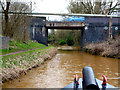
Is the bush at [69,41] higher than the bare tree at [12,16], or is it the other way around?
the bare tree at [12,16]

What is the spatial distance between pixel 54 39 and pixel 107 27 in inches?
967

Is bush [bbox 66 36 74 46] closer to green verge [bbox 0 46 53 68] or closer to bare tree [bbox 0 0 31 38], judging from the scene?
bare tree [bbox 0 0 31 38]

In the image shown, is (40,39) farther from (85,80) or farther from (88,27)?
(85,80)

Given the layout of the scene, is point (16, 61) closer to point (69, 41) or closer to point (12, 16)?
point (12, 16)

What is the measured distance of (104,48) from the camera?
17656 mm

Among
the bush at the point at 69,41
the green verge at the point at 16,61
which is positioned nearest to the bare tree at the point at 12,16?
the green verge at the point at 16,61

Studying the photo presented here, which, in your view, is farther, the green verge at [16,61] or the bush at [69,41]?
the bush at [69,41]

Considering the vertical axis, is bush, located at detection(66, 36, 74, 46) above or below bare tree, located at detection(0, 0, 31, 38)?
below

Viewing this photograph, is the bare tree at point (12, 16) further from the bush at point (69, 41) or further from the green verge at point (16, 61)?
the bush at point (69, 41)

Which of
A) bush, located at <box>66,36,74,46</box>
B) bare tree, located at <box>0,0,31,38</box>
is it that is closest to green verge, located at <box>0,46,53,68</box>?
bare tree, located at <box>0,0,31,38</box>

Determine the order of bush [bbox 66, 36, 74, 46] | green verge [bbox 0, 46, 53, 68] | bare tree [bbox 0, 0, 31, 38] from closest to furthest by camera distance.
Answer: green verge [bbox 0, 46, 53, 68] < bare tree [bbox 0, 0, 31, 38] < bush [bbox 66, 36, 74, 46]

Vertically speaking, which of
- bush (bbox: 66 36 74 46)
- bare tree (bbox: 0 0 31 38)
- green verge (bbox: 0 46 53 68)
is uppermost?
bare tree (bbox: 0 0 31 38)

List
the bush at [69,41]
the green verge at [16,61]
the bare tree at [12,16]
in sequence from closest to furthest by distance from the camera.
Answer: the green verge at [16,61], the bare tree at [12,16], the bush at [69,41]

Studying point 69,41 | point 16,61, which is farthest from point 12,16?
point 69,41
